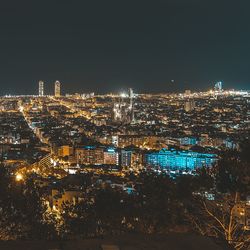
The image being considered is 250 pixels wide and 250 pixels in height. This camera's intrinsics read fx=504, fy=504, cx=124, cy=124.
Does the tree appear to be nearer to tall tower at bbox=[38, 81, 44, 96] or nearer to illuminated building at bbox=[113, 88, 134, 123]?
illuminated building at bbox=[113, 88, 134, 123]

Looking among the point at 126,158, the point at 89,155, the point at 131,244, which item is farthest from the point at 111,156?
the point at 131,244

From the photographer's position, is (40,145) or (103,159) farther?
(40,145)

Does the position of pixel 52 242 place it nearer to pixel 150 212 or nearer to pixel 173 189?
pixel 150 212

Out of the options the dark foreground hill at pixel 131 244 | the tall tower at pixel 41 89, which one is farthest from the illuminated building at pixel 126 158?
the tall tower at pixel 41 89

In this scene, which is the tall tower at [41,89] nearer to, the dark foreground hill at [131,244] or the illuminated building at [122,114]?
the illuminated building at [122,114]

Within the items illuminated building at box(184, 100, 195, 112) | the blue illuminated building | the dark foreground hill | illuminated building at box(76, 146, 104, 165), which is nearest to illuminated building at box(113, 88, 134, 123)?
illuminated building at box(184, 100, 195, 112)

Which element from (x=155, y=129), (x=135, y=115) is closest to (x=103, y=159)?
(x=155, y=129)

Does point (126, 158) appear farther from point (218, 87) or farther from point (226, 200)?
point (218, 87)
